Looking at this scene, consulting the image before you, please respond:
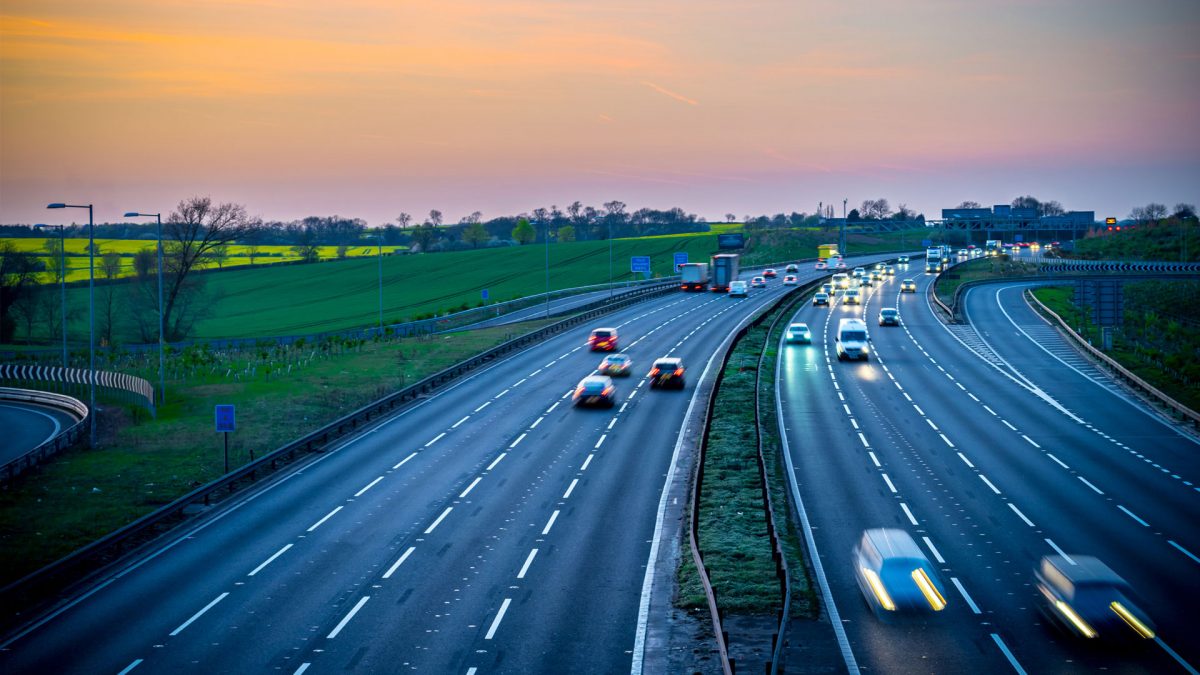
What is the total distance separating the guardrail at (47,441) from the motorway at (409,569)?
420 inches

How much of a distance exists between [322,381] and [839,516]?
39.9 m

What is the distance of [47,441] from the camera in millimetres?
42094

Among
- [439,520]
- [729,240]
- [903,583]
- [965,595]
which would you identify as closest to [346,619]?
[439,520]

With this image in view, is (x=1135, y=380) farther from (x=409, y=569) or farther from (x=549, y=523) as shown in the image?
(x=409, y=569)

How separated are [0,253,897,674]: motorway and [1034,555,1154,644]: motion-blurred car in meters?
9.48

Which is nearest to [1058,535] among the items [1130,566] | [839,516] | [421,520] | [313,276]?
[1130,566]

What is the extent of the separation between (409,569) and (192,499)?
1043 centimetres

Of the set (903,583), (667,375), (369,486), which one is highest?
(667,375)

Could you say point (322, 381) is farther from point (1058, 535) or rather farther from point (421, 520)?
point (1058, 535)

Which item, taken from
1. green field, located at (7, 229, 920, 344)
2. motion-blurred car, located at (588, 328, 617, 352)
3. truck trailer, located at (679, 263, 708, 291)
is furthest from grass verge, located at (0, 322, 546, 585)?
truck trailer, located at (679, 263, 708, 291)

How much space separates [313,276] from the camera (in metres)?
183

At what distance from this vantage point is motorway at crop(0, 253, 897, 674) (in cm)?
2038

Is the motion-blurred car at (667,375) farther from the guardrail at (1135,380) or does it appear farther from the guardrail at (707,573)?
the guardrail at (1135,380)

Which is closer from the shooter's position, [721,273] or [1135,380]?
[1135,380]
